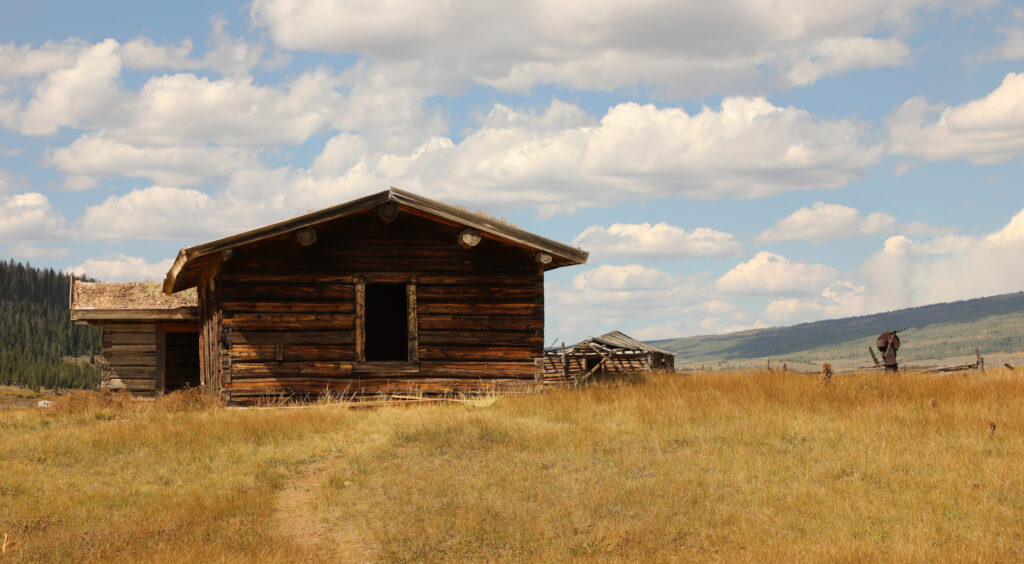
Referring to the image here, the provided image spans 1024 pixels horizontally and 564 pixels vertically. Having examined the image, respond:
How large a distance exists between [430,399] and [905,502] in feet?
29.6

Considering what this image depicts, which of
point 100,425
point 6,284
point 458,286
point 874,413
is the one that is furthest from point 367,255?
point 6,284

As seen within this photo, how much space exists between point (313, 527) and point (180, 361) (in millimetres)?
17010

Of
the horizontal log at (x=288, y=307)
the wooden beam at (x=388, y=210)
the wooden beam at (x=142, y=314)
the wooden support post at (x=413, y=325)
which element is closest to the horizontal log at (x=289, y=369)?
the horizontal log at (x=288, y=307)

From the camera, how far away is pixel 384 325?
22.1m

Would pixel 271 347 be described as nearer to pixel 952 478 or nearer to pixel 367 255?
pixel 367 255

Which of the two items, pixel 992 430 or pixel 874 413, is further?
pixel 874 413

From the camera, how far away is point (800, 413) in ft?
39.4

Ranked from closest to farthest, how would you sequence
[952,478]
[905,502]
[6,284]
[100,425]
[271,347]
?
[905,502] → [952,478] → [100,425] → [271,347] → [6,284]

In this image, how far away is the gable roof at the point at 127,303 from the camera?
21109 millimetres

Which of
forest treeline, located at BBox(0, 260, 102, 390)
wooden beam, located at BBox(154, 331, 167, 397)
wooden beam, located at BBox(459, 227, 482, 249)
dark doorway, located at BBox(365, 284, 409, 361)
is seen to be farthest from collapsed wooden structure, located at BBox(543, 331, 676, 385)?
forest treeline, located at BBox(0, 260, 102, 390)

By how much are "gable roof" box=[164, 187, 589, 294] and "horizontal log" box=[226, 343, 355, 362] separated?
1784 millimetres

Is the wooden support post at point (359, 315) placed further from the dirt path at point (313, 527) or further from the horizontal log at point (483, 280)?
the dirt path at point (313, 527)

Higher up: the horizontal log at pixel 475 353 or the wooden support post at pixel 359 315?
the wooden support post at pixel 359 315

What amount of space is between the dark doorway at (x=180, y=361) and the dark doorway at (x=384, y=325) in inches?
209
